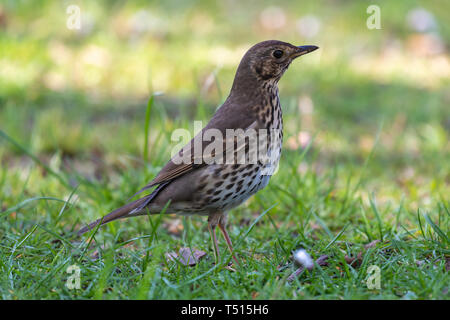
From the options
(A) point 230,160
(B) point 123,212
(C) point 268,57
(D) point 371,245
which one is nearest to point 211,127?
(A) point 230,160

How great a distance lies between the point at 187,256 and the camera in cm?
329

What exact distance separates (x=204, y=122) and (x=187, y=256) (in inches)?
55.1

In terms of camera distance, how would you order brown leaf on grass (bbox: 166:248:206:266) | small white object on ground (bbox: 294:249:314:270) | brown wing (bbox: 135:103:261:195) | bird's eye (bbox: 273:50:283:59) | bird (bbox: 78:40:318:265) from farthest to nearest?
bird's eye (bbox: 273:50:283:59), brown wing (bbox: 135:103:261:195), bird (bbox: 78:40:318:265), brown leaf on grass (bbox: 166:248:206:266), small white object on ground (bbox: 294:249:314:270)

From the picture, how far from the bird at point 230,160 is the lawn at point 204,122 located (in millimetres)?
181

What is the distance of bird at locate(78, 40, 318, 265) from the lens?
3277 mm

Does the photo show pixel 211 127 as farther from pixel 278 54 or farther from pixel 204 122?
pixel 204 122

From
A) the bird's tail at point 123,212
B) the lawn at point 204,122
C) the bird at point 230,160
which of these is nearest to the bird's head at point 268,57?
the bird at point 230,160

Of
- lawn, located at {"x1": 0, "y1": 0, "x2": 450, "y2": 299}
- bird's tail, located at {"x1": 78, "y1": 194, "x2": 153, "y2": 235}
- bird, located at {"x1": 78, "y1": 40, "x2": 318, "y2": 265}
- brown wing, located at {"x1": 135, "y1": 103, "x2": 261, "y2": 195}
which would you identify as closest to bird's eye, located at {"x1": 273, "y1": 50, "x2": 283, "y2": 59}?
bird, located at {"x1": 78, "y1": 40, "x2": 318, "y2": 265}

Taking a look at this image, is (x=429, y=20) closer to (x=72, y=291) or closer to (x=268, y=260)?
(x=268, y=260)

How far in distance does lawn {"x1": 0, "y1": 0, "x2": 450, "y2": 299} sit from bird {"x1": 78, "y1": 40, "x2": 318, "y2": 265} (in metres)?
0.18

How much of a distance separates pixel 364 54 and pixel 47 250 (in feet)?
19.8

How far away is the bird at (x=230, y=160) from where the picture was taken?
10.8 ft

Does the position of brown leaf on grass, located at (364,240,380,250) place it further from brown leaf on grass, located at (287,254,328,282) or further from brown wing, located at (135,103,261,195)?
brown wing, located at (135,103,261,195)
